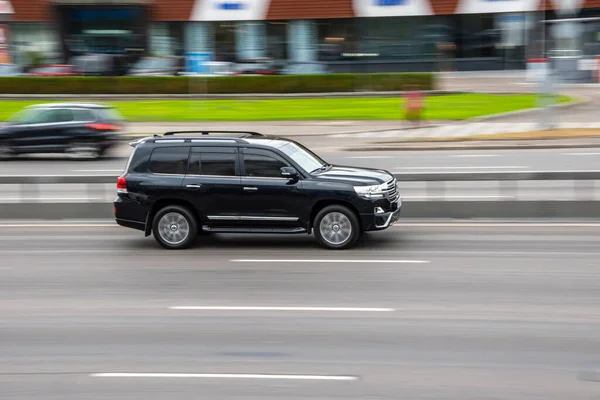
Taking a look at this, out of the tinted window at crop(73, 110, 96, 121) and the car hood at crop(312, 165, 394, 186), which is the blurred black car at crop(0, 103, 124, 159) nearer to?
the tinted window at crop(73, 110, 96, 121)

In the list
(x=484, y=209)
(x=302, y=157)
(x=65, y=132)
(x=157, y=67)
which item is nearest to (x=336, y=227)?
(x=302, y=157)

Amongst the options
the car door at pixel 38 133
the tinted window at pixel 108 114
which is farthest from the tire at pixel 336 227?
the car door at pixel 38 133

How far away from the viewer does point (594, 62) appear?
42844 mm

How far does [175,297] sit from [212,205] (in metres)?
3.20

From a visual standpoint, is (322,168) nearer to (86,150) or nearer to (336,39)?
(86,150)

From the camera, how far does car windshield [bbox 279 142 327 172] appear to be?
1362 cm

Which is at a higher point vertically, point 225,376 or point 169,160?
point 169,160

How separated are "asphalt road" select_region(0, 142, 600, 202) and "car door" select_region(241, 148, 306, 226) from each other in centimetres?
541

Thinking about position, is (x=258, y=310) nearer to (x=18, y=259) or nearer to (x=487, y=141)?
(x=18, y=259)

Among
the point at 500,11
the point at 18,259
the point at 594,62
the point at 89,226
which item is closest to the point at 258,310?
the point at 18,259

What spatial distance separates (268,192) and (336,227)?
1.11 meters

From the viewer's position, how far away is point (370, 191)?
43.1 ft

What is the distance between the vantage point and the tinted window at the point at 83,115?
2642 centimetres

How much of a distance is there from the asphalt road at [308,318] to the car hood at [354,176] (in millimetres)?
922
